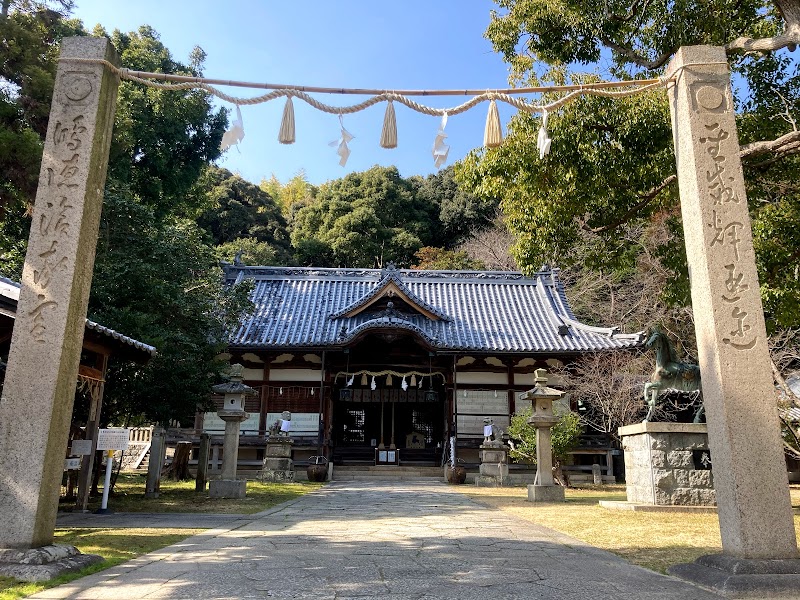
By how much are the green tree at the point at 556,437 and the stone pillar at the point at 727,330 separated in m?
9.87

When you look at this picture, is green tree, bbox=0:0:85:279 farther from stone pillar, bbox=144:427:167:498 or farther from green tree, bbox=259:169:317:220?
green tree, bbox=259:169:317:220

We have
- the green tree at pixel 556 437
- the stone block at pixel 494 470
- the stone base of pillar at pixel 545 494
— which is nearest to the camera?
the stone base of pillar at pixel 545 494

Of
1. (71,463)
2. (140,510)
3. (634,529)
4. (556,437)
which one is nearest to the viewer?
(634,529)

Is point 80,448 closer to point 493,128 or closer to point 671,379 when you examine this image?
point 493,128

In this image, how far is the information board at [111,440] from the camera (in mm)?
8844

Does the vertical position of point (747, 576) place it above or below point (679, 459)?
below

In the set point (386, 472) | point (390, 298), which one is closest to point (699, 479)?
point (386, 472)

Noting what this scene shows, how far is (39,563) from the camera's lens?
4148mm

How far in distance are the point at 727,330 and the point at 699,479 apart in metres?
6.00

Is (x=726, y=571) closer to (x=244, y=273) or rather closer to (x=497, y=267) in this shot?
(x=244, y=273)

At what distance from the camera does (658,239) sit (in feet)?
74.1

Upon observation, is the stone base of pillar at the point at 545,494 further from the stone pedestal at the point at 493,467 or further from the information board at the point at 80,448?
the information board at the point at 80,448

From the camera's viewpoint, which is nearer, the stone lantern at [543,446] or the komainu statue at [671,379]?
the komainu statue at [671,379]

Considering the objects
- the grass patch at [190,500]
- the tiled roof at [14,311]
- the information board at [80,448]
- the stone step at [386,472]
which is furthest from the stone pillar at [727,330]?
the stone step at [386,472]
